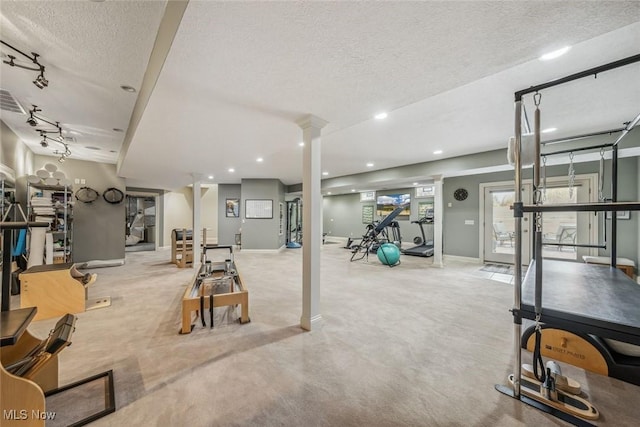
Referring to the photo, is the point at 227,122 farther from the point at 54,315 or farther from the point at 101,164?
the point at 101,164

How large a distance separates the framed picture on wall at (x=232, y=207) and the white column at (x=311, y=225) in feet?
24.1

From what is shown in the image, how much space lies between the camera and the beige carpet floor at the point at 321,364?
1.54 metres

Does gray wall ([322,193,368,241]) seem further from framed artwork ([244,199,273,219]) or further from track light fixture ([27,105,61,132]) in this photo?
track light fixture ([27,105,61,132])

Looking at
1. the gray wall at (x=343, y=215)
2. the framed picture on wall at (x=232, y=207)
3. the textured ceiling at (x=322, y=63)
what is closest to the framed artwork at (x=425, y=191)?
the gray wall at (x=343, y=215)

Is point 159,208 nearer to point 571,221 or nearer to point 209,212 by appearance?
point 209,212

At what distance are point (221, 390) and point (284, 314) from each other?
135 cm

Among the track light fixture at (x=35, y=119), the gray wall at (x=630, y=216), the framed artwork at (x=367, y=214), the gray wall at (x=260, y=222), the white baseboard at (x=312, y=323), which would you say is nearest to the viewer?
the white baseboard at (x=312, y=323)

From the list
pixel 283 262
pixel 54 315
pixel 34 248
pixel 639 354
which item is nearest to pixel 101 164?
pixel 34 248

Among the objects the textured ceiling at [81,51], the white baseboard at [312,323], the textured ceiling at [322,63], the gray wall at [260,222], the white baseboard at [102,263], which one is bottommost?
the white baseboard at [102,263]

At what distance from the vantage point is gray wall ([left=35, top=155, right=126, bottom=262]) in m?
5.99

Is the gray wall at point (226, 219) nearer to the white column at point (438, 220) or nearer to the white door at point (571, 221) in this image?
the white column at point (438, 220)

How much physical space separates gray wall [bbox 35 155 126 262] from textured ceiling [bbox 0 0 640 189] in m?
2.72

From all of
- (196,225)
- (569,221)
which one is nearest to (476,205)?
(569,221)

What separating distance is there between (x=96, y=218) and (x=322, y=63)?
7.41 meters
